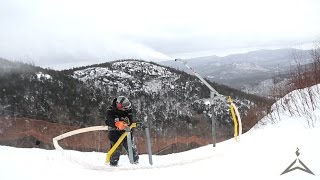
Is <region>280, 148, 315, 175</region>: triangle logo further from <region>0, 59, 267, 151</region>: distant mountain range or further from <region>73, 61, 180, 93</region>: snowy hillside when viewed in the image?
<region>73, 61, 180, 93</region>: snowy hillside

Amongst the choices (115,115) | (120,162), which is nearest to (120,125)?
(115,115)

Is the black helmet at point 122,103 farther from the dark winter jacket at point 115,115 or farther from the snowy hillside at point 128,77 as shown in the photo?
the snowy hillside at point 128,77

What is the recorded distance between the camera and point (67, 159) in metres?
8.74

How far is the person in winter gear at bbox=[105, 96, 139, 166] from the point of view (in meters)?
9.15

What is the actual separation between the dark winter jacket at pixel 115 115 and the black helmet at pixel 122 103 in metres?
0.08

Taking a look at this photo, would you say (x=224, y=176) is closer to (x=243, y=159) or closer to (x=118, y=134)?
(x=243, y=159)

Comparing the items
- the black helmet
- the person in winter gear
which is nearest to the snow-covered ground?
the person in winter gear

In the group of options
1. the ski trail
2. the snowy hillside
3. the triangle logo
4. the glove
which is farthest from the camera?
the snowy hillside

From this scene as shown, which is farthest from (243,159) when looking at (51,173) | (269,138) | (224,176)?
(51,173)

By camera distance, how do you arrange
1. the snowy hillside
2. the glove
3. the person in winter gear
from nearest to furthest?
the glove → the person in winter gear → the snowy hillside

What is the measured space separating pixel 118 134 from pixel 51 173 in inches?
103

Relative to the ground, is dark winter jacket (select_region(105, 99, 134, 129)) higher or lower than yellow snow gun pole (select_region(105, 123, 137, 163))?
higher

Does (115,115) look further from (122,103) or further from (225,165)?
(225,165)

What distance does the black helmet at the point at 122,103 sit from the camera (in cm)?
923
